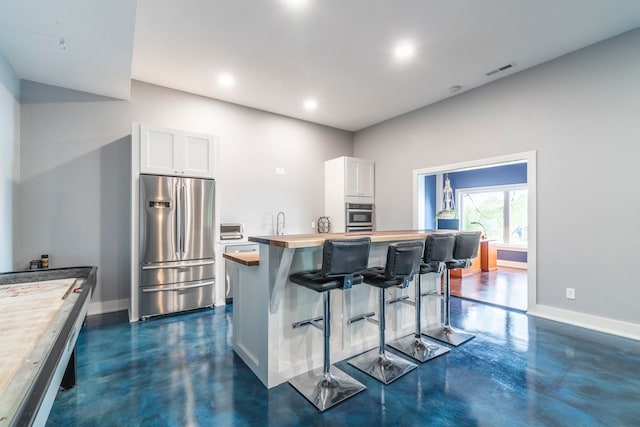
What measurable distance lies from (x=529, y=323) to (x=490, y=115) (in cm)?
293


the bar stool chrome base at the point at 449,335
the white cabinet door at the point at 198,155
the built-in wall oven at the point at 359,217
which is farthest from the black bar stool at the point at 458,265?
the white cabinet door at the point at 198,155

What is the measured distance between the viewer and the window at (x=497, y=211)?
24.9 ft

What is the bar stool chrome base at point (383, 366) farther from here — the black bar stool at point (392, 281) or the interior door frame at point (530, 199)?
the interior door frame at point (530, 199)

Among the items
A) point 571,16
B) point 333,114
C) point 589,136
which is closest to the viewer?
point 571,16

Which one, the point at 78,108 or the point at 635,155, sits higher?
the point at 78,108

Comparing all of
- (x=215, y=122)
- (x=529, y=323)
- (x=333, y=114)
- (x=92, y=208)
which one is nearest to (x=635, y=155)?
(x=529, y=323)

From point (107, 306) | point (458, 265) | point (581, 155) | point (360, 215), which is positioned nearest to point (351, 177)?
point (360, 215)

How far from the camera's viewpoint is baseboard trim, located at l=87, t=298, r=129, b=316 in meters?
3.87

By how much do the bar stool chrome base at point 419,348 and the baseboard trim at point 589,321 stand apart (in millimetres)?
1912

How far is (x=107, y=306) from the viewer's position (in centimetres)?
396

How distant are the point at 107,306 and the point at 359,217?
441cm

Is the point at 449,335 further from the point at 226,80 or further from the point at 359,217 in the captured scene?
the point at 226,80

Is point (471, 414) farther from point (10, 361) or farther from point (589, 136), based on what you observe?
point (589, 136)

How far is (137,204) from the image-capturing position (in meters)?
3.64
